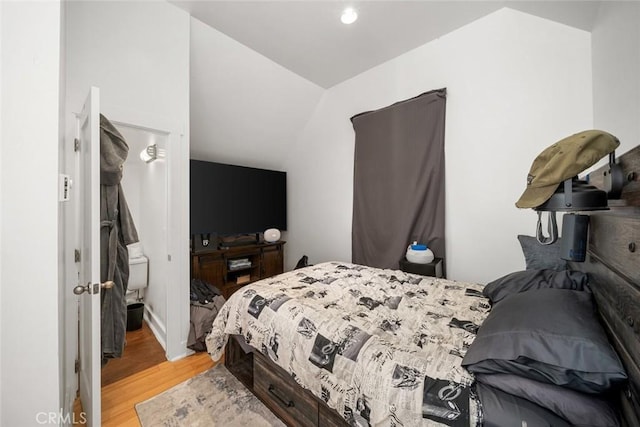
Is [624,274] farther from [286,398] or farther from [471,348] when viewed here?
[286,398]

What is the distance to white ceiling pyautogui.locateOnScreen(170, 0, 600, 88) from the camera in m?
1.99

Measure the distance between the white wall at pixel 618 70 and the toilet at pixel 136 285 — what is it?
3985 millimetres

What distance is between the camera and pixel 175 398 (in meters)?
1.71

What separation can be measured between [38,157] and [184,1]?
1995 mm

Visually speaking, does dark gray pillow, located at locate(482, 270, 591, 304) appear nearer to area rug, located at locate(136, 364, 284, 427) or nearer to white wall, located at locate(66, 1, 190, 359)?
area rug, located at locate(136, 364, 284, 427)

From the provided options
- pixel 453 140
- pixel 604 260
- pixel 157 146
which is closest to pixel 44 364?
pixel 604 260

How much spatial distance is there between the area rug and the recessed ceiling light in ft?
10.2

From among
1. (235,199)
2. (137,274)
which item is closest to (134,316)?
(137,274)

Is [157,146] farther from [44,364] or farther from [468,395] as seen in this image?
[468,395]

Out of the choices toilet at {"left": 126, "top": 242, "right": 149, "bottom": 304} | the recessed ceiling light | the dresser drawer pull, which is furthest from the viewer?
toilet at {"left": 126, "top": 242, "right": 149, "bottom": 304}

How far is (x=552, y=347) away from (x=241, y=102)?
339 centimetres

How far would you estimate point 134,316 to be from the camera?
8.67ft

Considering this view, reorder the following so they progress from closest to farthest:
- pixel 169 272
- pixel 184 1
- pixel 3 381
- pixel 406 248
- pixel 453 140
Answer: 1. pixel 3 381
2. pixel 184 1
3. pixel 169 272
4. pixel 453 140
5. pixel 406 248

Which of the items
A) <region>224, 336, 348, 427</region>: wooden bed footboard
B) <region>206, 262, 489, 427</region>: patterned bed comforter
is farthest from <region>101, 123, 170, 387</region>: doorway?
<region>224, 336, 348, 427</region>: wooden bed footboard
